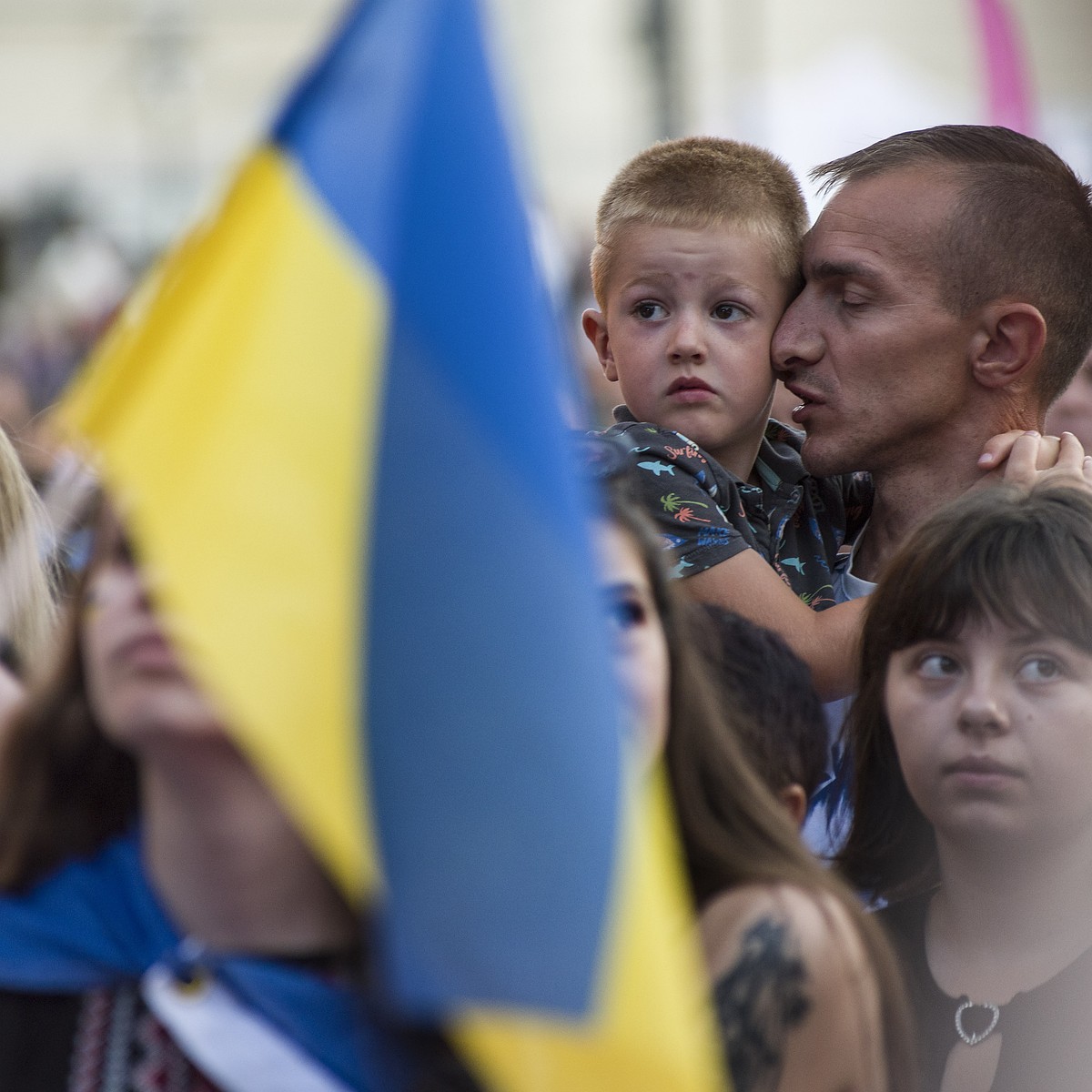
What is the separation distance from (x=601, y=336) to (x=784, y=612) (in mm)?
713

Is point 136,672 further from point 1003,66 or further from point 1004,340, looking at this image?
point 1003,66

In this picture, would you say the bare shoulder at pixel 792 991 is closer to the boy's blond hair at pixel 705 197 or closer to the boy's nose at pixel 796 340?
the boy's nose at pixel 796 340

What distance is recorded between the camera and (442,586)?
4.41 feet

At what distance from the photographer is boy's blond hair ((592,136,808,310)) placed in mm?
2645

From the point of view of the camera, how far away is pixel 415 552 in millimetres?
1354

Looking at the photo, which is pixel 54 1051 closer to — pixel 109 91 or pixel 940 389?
pixel 940 389

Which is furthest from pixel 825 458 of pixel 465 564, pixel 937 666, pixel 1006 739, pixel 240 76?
pixel 240 76

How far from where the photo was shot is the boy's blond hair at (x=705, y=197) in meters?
2.64

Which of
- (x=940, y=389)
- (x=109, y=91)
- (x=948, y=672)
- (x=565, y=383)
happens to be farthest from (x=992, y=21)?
(x=109, y=91)

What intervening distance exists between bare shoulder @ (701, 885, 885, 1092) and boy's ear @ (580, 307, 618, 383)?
1.33m

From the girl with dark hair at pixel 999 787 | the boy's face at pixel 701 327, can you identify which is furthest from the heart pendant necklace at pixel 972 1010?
the boy's face at pixel 701 327

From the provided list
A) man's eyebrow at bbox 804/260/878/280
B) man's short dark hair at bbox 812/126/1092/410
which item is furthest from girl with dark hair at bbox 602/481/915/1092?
man's short dark hair at bbox 812/126/1092/410

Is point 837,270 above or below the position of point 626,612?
above

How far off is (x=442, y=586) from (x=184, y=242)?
44 centimetres
